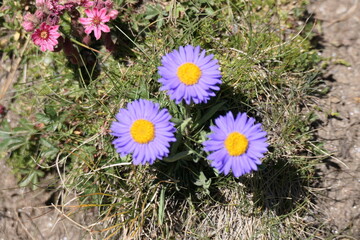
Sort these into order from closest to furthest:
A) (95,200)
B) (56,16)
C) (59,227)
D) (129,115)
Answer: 1. (129,115)
2. (56,16)
3. (95,200)
4. (59,227)

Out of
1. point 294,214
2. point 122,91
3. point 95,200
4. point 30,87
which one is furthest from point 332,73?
point 30,87

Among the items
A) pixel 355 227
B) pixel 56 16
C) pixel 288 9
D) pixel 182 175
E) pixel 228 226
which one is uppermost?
pixel 288 9

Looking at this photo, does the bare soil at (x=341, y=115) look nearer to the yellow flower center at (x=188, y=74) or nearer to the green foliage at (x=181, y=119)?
the green foliage at (x=181, y=119)

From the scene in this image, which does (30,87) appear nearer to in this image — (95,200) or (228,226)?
(95,200)

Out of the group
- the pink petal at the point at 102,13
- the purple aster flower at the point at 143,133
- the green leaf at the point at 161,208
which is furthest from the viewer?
the pink petal at the point at 102,13

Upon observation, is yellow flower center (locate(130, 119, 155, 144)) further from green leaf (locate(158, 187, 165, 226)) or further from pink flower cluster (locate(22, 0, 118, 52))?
pink flower cluster (locate(22, 0, 118, 52))

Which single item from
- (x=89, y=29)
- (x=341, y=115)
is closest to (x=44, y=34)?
(x=89, y=29)

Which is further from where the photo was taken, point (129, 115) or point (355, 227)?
point (355, 227)

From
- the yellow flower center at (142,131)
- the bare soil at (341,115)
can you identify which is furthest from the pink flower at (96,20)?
the bare soil at (341,115)
